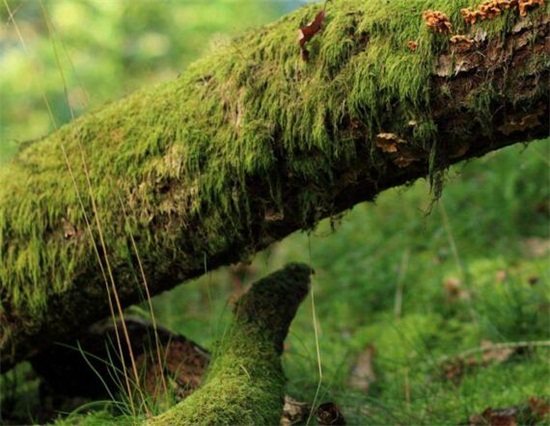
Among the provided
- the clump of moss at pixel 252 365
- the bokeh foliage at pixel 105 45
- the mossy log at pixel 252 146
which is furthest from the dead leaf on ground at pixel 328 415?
the bokeh foliage at pixel 105 45

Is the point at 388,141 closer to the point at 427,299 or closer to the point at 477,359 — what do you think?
the point at 477,359

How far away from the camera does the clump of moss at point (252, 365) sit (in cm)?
225

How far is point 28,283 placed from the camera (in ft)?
10.1

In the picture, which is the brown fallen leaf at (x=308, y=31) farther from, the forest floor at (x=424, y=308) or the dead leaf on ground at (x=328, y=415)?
the dead leaf on ground at (x=328, y=415)

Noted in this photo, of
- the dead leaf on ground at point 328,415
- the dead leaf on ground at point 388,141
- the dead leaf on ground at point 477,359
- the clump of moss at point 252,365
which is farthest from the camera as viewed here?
the dead leaf on ground at point 477,359

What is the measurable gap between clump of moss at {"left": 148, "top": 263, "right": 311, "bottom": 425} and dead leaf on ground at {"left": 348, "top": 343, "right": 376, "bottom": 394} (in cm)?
105

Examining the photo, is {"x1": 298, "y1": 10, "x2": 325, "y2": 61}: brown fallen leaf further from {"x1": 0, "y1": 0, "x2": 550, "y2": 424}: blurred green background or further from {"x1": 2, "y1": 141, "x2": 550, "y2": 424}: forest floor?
{"x1": 2, "y1": 141, "x2": 550, "y2": 424}: forest floor

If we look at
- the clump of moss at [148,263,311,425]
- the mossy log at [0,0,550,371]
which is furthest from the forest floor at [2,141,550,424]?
the mossy log at [0,0,550,371]

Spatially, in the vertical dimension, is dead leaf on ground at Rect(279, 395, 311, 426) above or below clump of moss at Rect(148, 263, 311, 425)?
below

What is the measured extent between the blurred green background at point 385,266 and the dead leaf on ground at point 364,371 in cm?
2

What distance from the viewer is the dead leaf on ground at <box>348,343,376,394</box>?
4031 mm

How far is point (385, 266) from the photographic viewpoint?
596cm

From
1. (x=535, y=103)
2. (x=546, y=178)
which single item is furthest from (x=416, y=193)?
(x=535, y=103)

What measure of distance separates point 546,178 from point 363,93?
388 cm
